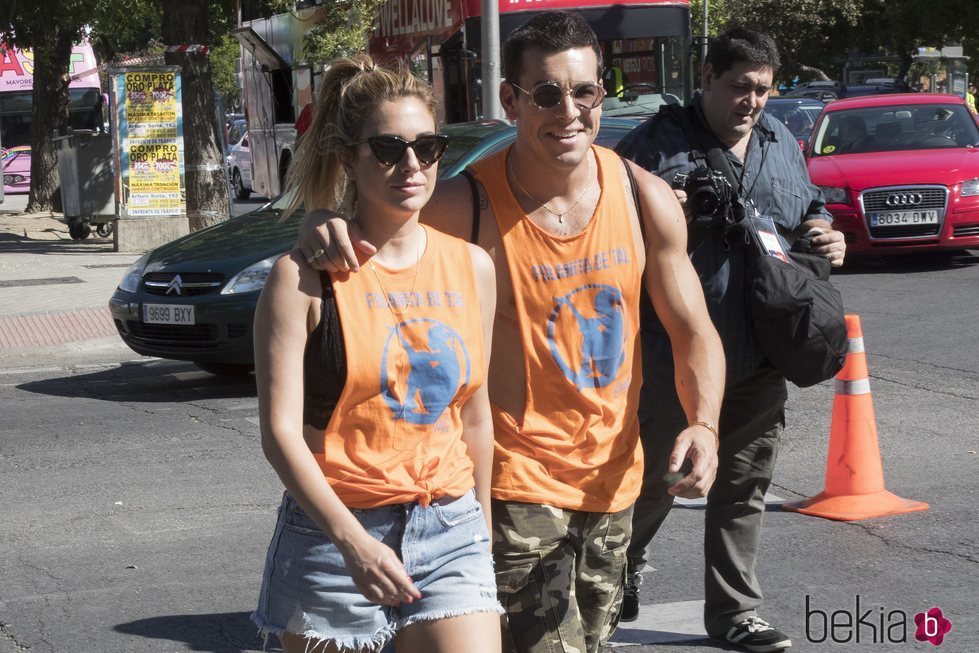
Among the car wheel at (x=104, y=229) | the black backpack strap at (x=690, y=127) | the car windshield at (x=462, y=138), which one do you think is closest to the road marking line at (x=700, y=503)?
the black backpack strap at (x=690, y=127)

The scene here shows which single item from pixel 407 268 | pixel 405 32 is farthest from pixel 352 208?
pixel 405 32

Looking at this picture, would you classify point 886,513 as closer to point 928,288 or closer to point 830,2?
point 928,288

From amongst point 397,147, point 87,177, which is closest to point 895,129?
point 87,177

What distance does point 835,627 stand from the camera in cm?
480

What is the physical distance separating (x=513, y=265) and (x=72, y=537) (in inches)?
139

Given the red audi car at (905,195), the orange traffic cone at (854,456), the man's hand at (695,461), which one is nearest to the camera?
the man's hand at (695,461)

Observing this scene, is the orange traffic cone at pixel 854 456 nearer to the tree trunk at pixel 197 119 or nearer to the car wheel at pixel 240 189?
the tree trunk at pixel 197 119

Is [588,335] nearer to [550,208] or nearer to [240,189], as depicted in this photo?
[550,208]

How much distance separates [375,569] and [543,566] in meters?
0.72

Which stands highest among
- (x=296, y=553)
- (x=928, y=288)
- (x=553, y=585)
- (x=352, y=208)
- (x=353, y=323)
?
(x=352, y=208)

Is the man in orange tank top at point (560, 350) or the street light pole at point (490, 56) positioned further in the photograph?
the street light pole at point (490, 56)

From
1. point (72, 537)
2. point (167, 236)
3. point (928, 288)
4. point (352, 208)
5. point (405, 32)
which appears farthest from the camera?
point (405, 32)

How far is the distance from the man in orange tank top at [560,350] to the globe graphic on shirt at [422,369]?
38 cm

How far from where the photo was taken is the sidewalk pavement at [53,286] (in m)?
12.1
